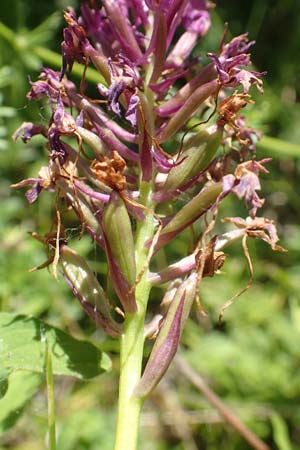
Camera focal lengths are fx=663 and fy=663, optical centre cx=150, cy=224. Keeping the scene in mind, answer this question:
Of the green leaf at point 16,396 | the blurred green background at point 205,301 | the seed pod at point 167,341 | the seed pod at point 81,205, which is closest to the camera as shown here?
the seed pod at point 167,341

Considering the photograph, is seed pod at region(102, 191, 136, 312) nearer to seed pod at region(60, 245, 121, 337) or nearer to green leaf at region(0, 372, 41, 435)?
seed pod at region(60, 245, 121, 337)

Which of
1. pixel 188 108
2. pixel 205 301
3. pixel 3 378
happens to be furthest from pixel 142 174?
pixel 205 301

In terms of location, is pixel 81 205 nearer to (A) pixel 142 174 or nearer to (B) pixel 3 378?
(A) pixel 142 174

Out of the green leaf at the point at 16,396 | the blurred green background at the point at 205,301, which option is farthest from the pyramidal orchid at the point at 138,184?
the blurred green background at the point at 205,301

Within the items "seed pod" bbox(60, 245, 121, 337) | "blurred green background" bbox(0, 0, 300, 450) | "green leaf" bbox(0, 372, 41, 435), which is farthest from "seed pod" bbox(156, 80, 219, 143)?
"blurred green background" bbox(0, 0, 300, 450)

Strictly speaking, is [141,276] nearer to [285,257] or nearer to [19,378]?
[19,378]

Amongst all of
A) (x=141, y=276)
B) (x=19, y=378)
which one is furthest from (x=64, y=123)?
(x=19, y=378)

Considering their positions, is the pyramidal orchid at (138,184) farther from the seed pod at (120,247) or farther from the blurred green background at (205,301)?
the blurred green background at (205,301)
